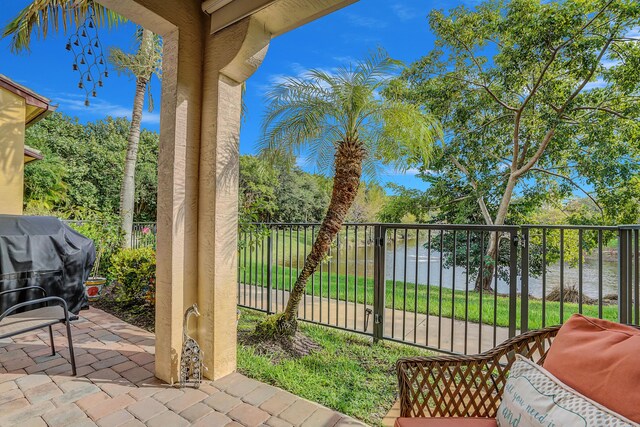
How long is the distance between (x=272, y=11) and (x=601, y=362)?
7.48 ft

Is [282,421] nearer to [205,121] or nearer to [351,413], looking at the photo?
[351,413]

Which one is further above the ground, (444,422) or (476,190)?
(476,190)

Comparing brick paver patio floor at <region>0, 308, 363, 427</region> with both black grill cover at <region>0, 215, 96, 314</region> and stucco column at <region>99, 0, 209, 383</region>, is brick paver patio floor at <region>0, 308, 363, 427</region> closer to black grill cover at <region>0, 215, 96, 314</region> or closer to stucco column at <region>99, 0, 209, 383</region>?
stucco column at <region>99, 0, 209, 383</region>

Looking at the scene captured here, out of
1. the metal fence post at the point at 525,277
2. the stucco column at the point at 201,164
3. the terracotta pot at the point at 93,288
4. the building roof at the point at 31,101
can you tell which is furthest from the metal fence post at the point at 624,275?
the building roof at the point at 31,101

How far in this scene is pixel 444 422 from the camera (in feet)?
3.78

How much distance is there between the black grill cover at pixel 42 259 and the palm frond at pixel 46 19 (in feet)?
10.2

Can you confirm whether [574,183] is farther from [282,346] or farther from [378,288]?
[282,346]

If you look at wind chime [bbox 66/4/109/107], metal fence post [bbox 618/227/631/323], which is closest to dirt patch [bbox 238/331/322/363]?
metal fence post [bbox 618/227/631/323]

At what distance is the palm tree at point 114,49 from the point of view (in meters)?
4.71

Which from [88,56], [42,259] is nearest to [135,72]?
[88,56]

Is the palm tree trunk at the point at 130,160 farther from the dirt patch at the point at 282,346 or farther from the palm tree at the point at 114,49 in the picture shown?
the dirt patch at the point at 282,346

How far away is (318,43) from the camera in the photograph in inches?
263

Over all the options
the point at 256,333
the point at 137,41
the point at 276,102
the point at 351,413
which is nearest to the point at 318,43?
the point at 137,41

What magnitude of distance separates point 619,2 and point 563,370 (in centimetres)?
887
